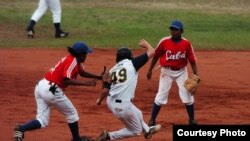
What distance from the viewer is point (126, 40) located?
914 inches

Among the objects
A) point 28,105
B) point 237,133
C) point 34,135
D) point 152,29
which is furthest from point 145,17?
point 237,133

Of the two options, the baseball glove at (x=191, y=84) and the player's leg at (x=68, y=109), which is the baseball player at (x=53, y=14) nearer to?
the baseball glove at (x=191, y=84)

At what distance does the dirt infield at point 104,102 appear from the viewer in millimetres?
13680

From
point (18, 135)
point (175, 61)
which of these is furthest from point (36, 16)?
point (18, 135)

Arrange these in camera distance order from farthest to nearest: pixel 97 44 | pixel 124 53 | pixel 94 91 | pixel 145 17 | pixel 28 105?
pixel 145 17
pixel 97 44
pixel 94 91
pixel 28 105
pixel 124 53

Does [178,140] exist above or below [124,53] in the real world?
below

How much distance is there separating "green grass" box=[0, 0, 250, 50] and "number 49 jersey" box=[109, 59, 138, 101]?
35.2ft

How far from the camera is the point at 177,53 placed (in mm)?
13523

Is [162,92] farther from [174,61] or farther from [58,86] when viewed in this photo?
[58,86]

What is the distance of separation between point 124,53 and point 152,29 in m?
14.2

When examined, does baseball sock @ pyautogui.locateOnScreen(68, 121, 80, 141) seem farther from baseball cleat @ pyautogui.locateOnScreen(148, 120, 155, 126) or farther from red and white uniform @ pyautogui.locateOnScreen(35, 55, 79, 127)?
baseball cleat @ pyautogui.locateOnScreen(148, 120, 155, 126)

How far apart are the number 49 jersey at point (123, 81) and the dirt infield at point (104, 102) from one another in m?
1.51

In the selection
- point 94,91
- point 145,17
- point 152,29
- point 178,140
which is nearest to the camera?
point 178,140

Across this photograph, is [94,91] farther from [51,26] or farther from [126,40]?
[51,26]
